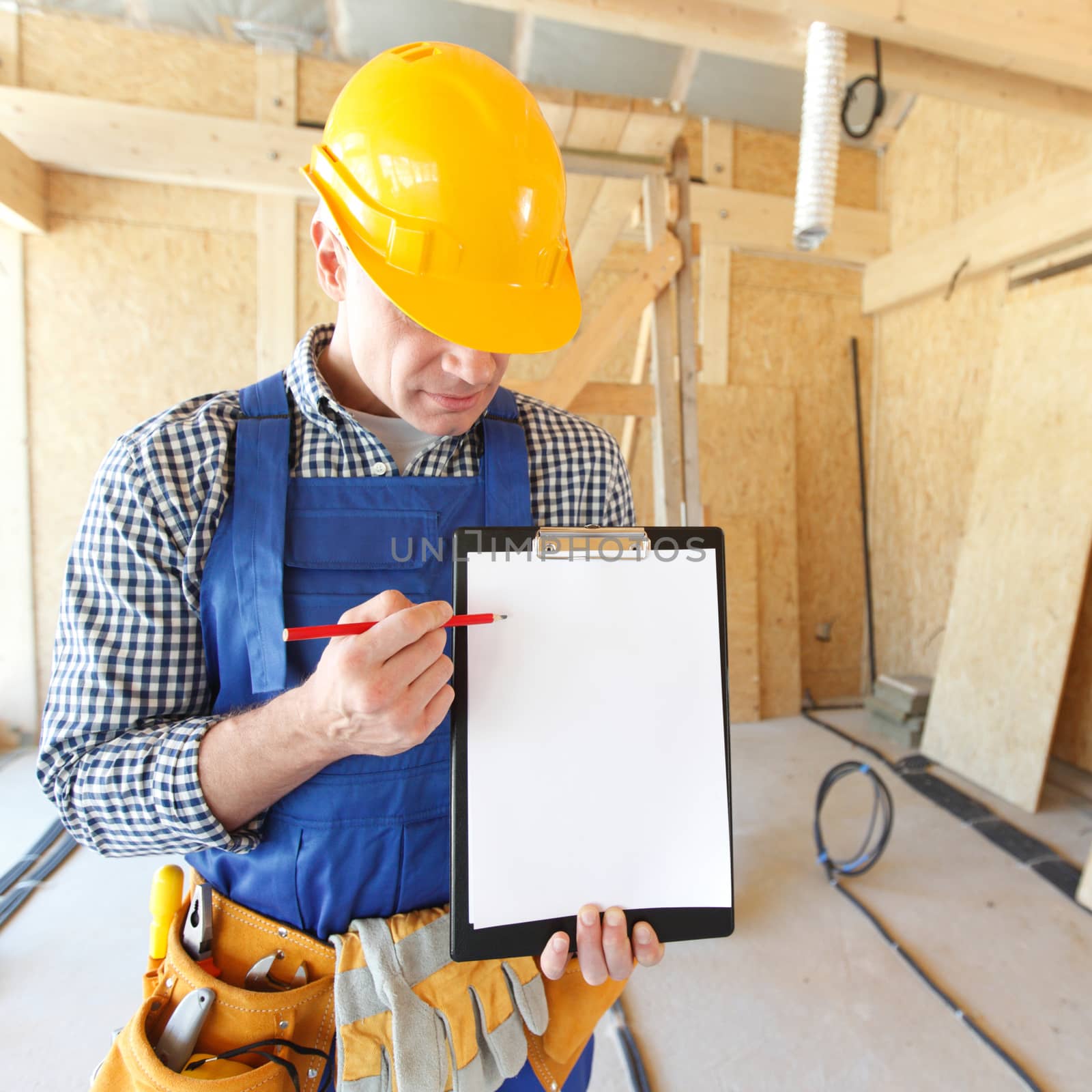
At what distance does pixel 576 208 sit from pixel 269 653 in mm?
2364

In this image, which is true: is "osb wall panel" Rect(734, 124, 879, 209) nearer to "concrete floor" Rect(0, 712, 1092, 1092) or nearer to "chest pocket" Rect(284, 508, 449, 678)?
"concrete floor" Rect(0, 712, 1092, 1092)

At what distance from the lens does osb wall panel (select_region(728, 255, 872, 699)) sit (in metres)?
4.17

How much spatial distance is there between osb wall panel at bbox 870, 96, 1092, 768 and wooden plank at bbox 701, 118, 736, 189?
3.81ft

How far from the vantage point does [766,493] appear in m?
4.16

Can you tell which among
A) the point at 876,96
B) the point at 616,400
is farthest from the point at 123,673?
the point at 876,96

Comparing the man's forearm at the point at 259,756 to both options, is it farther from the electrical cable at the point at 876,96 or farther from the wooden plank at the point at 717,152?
the wooden plank at the point at 717,152

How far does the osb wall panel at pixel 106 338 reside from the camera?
3.23 meters

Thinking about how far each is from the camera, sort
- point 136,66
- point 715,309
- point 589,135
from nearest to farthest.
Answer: point 589,135 < point 136,66 < point 715,309

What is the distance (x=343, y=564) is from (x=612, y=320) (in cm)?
188

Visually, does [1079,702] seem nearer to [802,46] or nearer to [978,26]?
[978,26]

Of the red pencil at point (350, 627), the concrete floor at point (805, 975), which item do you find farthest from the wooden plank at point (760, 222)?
the red pencil at point (350, 627)

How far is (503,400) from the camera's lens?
2.96 feet

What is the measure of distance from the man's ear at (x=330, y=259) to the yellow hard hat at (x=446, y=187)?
0.04 m

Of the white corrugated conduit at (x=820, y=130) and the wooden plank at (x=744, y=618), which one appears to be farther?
the wooden plank at (x=744, y=618)
